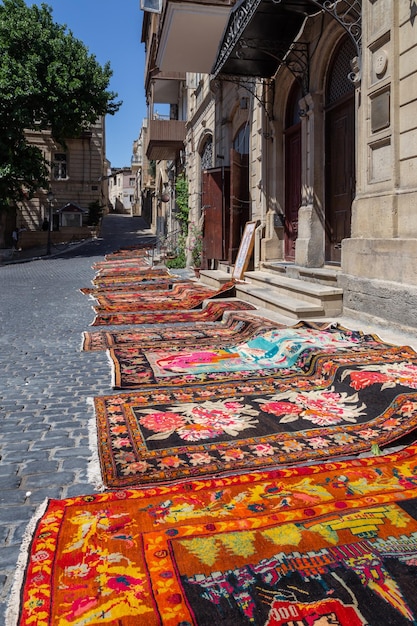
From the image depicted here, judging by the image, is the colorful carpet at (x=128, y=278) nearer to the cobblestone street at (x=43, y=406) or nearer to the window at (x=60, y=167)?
the cobblestone street at (x=43, y=406)

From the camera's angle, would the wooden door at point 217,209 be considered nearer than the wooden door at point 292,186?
No

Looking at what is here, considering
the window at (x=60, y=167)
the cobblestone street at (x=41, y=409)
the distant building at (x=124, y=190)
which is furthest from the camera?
the distant building at (x=124, y=190)

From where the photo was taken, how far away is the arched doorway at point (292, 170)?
11.1 m

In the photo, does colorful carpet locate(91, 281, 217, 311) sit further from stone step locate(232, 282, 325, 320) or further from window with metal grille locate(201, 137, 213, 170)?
window with metal grille locate(201, 137, 213, 170)

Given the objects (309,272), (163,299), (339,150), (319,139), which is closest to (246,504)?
(309,272)

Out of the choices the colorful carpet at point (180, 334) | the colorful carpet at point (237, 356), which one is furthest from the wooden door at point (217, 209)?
the colorful carpet at point (237, 356)

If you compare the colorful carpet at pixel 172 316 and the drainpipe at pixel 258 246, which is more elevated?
the drainpipe at pixel 258 246

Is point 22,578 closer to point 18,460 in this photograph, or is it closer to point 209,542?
point 209,542

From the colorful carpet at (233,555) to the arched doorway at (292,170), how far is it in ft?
29.4

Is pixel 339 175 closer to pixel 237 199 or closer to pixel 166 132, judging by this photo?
pixel 237 199

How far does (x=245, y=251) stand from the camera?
40.8 ft

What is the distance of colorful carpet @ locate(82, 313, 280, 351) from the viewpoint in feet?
23.1

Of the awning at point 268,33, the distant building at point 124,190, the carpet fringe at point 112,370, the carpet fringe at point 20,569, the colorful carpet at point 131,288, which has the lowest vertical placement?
the carpet fringe at point 20,569

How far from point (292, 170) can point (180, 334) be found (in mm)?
5485
